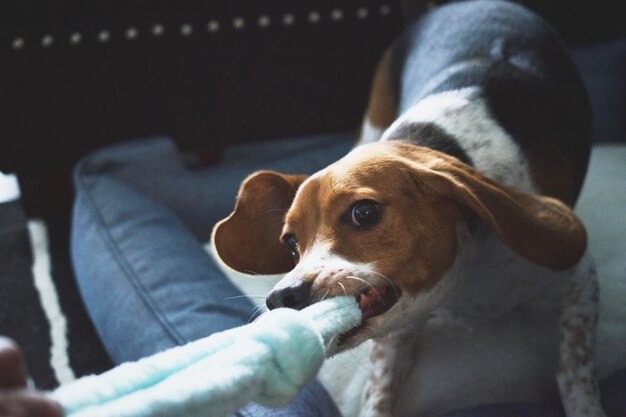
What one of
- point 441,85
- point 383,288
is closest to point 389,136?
point 441,85

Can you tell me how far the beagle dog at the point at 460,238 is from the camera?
126 cm

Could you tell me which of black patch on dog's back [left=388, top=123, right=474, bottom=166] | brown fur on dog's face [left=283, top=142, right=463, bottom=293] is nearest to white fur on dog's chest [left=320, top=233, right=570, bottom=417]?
brown fur on dog's face [left=283, top=142, right=463, bottom=293]

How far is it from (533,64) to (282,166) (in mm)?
934

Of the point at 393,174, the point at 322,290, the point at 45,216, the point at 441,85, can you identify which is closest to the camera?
the point at 322,290

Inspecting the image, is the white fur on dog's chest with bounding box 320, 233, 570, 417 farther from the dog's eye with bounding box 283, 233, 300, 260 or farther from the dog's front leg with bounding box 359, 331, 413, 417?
the dog's eye with bounding box 283, 233, 300, 260

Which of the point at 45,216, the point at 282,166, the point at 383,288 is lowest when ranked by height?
the point at 45,216

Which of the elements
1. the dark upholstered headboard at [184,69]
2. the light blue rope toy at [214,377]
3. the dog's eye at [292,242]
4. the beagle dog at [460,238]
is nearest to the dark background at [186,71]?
the dark upholstered headboard at [184,69]

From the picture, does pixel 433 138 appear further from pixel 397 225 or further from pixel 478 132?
pixel 397 225

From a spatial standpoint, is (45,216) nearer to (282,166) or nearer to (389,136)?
(282,166)

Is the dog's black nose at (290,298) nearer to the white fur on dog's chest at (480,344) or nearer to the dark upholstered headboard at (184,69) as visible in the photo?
the white fur on dog's chest at (480,344)

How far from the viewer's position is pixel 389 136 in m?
1.68

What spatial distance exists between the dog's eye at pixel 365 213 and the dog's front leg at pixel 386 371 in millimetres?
370

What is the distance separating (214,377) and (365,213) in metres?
0.56

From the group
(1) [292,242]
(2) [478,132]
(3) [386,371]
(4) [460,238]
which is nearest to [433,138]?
(2) [478,132]
